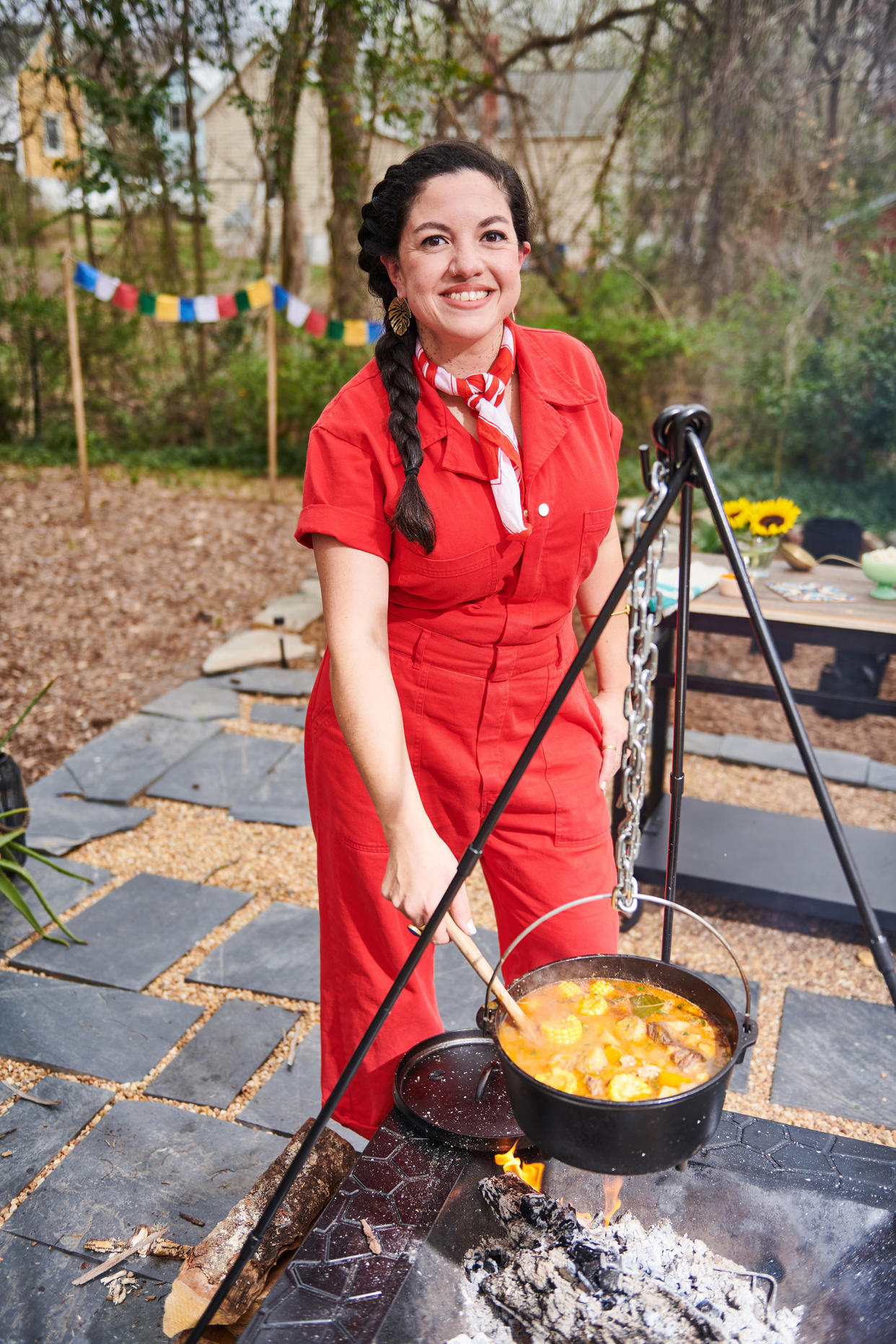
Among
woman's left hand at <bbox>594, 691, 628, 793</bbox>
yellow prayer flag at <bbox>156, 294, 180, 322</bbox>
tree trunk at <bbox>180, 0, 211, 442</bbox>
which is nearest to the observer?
woman's left hand at <bbox>594, 691, 628, 793</bbox>

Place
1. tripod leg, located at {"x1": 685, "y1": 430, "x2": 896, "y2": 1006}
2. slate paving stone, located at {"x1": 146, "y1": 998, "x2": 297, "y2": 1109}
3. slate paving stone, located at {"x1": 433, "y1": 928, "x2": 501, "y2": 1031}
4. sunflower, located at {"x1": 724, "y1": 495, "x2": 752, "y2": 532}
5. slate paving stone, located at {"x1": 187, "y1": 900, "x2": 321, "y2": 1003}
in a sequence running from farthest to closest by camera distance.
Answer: sunflower, located at {"x1": 724, "y1": 495, "x2": 752, "y2": 532}, slate paving stone, located at {"x1": 187, "y1": 900, "x2": 321, "y2": 1003}, slate paving stone, located at {"x1": 433, "y1": 928, "x2": 501, "y2": 1031}, slate paving stone, located at {"x1": 146, "y1": 998, "x2": 297, "y2": 1109}, tripod leg, located at {"x1": 685, "y1": 430, "x2": 896, "y2": 1006}

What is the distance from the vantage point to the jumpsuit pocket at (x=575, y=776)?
6.14ft

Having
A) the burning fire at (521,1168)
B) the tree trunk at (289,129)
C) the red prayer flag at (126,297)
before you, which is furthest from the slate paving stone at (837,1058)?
the tree trunk at (289,129)

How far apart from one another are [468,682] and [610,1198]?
888 mm

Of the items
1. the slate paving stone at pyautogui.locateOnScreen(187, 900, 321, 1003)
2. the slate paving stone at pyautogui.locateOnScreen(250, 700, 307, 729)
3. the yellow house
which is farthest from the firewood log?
the yellow house

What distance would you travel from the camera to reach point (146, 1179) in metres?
2.31

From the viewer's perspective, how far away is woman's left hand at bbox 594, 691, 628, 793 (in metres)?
2.04

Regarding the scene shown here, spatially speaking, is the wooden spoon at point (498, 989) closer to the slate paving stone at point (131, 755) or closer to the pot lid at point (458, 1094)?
the pot lid at point (458, 1094)

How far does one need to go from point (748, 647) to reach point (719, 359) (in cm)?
363

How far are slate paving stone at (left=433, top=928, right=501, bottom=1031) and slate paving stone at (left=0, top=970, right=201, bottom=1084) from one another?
74cm

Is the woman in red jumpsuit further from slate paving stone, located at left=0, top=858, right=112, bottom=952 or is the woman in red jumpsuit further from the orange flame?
slate paving stone, located at left=0, top=858, right=112, bottom=952

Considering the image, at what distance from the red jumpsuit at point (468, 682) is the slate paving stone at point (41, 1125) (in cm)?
90

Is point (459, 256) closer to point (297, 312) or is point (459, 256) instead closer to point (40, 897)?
point (40, 897)

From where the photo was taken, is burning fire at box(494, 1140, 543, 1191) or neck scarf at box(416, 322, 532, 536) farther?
neck scarf at box(416, 322, 532, 536)
